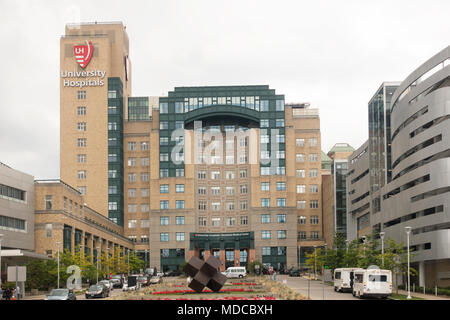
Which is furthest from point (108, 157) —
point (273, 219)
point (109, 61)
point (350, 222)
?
point (350, 222)

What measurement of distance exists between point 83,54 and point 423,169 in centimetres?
10775

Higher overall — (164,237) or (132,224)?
(132,224)

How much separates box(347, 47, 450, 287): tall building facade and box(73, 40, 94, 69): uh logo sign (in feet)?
299

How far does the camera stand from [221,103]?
166 meters

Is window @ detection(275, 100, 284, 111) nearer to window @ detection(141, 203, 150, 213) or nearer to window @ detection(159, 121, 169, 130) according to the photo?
window @ detection(159, 121, 169, 130)

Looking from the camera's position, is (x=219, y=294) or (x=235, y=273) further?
(x=235, y=273)

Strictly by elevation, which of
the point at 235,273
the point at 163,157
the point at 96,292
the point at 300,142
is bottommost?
the point at 235,273

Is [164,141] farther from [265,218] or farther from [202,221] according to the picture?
[265,218]

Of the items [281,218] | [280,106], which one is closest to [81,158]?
[280,106]

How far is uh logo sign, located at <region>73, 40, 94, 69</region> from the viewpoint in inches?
6486

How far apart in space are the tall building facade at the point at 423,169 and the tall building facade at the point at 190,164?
2602 inches

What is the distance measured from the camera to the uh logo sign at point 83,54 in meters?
165

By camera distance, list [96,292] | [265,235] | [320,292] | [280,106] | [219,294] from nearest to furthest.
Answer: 1. [219,294]
2. [96,292]
3. [320,292]
4. [265,235]
5. [280,106]
